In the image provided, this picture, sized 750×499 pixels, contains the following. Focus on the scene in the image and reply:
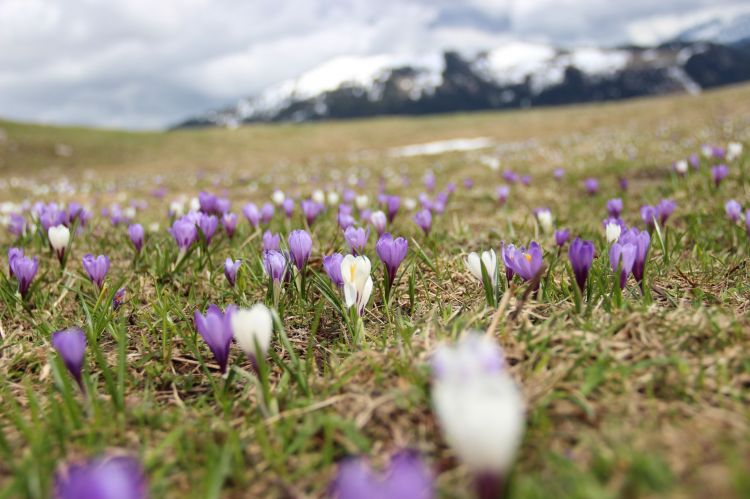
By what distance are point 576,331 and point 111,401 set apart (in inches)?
69.1

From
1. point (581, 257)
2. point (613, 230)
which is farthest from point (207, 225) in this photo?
point (613, 230)

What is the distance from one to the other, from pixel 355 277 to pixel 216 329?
634mm

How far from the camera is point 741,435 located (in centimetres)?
130

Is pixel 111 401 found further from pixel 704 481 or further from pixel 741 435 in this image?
pixel 741 435

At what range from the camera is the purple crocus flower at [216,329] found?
1888mm

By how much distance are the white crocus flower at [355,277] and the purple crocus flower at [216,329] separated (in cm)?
54

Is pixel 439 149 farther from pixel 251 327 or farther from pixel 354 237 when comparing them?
pixel 251 327

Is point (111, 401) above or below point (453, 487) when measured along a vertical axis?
above

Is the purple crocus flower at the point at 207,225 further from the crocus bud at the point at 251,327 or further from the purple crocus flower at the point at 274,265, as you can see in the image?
the crocus bud at the point at 251,327

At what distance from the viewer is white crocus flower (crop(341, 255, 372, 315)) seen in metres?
2.22

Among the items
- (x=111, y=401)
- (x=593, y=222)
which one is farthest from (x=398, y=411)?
(x=593, y=222)

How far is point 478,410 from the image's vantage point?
0.98 m

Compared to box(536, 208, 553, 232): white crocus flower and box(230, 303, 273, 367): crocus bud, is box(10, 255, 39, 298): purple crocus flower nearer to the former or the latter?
A: box(230, 303, 273, 367): crocus bud

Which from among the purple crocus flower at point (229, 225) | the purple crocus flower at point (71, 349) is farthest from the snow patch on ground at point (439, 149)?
the purple crocus flower at point (71, 349)
